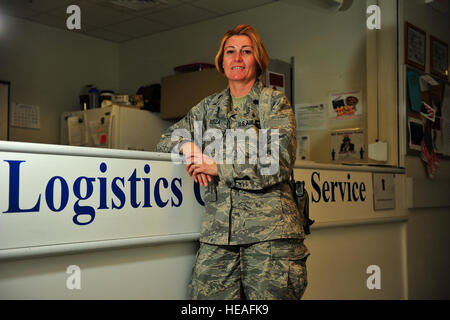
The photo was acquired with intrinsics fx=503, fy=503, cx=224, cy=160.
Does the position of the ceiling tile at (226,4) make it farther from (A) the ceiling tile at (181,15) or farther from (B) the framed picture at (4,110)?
(B) the framed picture at (4,110)

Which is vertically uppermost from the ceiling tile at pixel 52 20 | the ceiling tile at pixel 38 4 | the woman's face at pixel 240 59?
the ceiling tile at pixel 52 20

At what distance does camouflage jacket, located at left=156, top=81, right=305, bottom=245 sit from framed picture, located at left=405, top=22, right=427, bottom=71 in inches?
74.2

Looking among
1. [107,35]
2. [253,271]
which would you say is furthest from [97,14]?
[253,271]

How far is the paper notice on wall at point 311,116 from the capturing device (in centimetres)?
414

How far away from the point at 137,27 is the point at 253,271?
13.2 ft

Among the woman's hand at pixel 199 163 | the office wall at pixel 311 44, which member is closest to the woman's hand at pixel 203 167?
the woman's hand at pixel 199 163

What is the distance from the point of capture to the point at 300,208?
1820 mm

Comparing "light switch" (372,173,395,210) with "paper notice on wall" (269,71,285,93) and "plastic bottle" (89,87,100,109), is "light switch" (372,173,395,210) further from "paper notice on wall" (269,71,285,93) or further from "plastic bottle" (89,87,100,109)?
"plastic bottle" (89,87,100,109)

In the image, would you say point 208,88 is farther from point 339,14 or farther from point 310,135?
point 339,14

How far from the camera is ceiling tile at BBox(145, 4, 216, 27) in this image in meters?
4.62

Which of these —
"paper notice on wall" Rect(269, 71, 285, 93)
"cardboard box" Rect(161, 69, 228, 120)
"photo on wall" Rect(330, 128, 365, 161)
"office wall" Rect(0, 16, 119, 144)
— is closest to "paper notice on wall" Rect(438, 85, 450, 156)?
"photo on wall" Rect(330, 128, 365, 161)

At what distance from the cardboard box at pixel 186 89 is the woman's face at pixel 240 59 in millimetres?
2359

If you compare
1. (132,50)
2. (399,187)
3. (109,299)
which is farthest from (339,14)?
(109,299)

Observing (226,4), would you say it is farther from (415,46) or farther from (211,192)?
(211,192)
